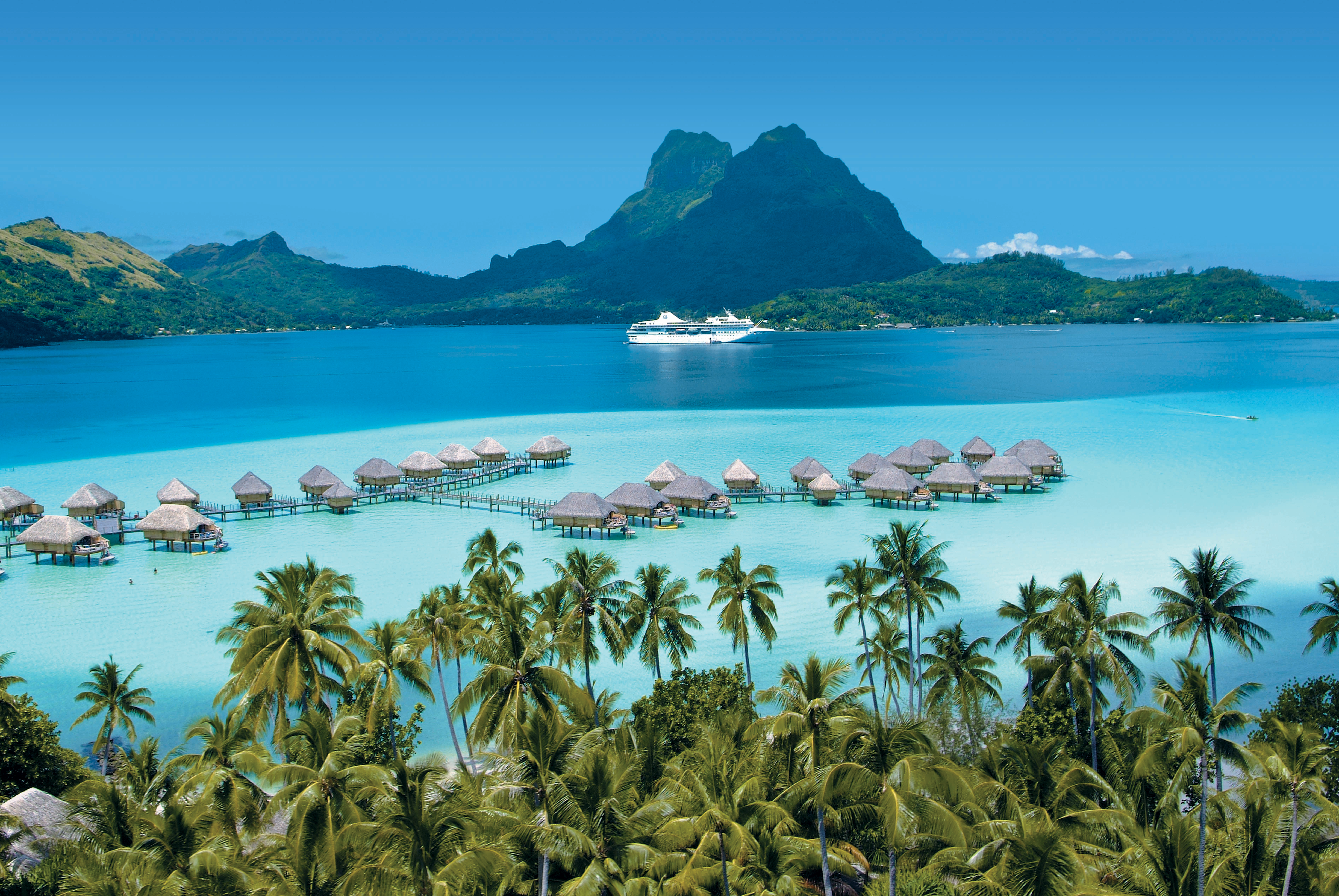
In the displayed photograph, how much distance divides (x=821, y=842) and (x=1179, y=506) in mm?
35743

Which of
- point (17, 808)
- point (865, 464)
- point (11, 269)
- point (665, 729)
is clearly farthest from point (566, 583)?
point (11, 269)

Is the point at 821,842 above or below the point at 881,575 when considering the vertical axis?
below

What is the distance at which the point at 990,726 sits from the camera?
64.6ft

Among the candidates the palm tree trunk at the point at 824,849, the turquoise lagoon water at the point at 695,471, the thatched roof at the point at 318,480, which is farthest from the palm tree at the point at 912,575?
the thatched roof at the point at 318,480

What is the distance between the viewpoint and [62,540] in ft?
110

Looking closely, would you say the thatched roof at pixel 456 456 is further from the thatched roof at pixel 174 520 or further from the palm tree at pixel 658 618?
the palm tree at pixel 658 618

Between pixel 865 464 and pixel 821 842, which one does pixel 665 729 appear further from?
pixel 865 464

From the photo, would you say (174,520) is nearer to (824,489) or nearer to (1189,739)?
(824,489)

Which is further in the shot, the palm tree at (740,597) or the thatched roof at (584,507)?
the thatched roof at (584,507)

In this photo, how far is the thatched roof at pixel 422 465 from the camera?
158 feet

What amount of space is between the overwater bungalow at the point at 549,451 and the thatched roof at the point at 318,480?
41.4 feet

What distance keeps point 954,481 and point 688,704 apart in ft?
94.9

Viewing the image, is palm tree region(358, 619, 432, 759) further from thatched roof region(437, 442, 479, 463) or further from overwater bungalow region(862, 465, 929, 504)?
thatched roof region(437, 442, 479, 463)

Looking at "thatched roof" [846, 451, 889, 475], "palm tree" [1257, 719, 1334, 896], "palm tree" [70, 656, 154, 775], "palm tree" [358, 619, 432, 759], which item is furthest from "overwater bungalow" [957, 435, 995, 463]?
"palm tree" [70, 656, 154, 775]
